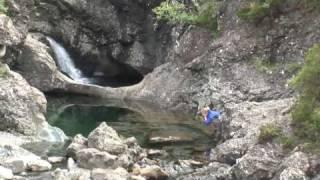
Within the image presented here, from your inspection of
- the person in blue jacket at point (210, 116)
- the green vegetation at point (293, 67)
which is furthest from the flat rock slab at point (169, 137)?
the green vegetation at point (293, 67)

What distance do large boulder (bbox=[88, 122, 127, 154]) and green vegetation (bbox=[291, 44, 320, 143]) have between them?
7572mm

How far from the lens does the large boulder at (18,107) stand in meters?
29.2

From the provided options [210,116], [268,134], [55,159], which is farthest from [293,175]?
[210,116]

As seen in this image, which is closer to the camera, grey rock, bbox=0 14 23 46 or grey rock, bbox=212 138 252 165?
grey rock, bbox=212 138 252 165

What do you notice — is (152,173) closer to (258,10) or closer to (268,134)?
(268,134)

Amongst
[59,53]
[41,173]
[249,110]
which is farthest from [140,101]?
[41,173]

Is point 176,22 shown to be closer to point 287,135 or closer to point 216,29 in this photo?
point 216,29

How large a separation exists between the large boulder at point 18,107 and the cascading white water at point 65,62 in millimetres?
17050

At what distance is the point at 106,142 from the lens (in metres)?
25.4

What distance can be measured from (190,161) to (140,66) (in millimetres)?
25428

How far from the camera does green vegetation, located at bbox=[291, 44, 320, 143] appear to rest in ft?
68.3

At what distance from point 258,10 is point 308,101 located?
1794 cm

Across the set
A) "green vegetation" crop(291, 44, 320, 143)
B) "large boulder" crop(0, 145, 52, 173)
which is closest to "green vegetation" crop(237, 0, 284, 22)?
"green vegetation" crop(291, 44, 320, 143)

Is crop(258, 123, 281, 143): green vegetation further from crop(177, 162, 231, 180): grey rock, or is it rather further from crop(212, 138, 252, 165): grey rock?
crop(177, 162, 231, 180): grey rock
